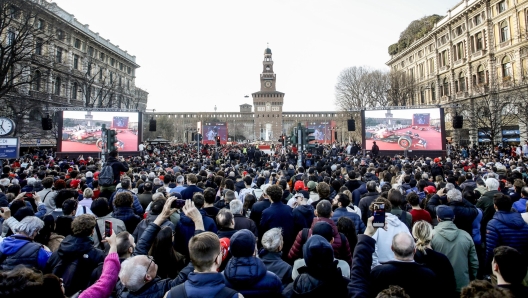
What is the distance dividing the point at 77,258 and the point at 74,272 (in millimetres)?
139

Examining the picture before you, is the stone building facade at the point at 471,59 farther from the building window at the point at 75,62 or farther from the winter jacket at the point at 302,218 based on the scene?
the building window at the point at 75,62

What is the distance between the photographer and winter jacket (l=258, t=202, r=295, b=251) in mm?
4964

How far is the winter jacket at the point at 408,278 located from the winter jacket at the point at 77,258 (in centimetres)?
294

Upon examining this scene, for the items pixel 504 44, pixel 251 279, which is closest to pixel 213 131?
pixel 504 44

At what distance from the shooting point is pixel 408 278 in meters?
2.71

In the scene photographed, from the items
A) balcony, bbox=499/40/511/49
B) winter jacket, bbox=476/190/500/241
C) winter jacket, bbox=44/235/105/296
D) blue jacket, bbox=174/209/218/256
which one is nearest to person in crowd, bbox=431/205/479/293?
winter jacket, bbox=476/190/500/241

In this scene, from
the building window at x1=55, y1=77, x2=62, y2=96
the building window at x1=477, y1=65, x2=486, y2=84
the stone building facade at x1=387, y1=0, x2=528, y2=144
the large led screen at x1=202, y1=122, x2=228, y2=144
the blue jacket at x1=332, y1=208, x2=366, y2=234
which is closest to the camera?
the blue jacket at x1=332, y1=208, x2=366, y2=234

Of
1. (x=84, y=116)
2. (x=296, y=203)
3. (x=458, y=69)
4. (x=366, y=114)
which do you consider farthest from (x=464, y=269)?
(x=458, y=69)

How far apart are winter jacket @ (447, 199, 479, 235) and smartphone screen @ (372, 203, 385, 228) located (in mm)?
2622

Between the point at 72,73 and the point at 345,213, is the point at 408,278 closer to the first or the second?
the point at 345,213

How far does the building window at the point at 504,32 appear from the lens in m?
34.3

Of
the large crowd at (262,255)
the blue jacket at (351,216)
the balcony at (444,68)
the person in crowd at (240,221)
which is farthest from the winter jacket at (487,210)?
the balcony at (444,68)

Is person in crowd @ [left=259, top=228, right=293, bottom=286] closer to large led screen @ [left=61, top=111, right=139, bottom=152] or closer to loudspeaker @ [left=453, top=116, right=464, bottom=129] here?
large led screen @ [left=61, top=111, right=139, bottom=152]

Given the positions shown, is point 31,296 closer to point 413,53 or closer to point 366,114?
point 366,114
